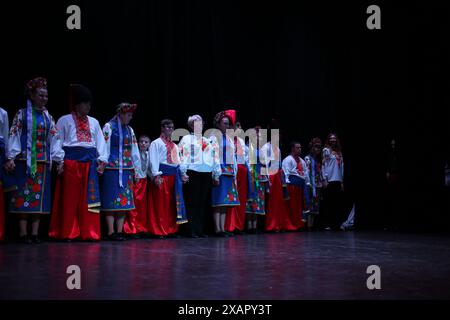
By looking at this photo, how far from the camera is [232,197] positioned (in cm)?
608

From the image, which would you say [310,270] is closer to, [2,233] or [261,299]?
[261,299]

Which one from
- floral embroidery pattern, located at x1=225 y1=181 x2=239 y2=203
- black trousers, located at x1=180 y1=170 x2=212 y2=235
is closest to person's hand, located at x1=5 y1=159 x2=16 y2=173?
black trousers, located at x1=180 y1=170 x2=212 y2=235

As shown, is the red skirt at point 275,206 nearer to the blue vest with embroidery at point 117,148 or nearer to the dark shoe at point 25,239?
the blue vest with embroidery at point 117,148

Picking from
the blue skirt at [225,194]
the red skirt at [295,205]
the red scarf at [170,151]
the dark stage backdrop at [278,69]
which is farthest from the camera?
the red skirt at [295,205]

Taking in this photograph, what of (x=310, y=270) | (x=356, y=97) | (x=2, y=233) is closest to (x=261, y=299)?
(x=310, y=270)

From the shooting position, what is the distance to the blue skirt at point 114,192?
5.10 metres

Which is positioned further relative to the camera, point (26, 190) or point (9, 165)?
point (26, 190)

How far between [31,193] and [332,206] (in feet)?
14.6

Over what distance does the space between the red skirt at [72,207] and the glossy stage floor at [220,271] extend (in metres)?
0.39

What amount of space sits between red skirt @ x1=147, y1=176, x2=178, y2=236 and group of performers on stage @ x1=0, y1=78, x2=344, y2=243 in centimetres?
1

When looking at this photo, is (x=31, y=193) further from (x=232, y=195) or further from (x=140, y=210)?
(x=232, y=195)

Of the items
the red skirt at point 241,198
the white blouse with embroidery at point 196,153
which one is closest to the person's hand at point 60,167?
the white blouse with embroidery at point 196,153

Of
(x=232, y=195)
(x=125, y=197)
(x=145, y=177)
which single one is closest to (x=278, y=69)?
(x=232, y=195)

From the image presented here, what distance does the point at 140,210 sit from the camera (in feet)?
18.8
